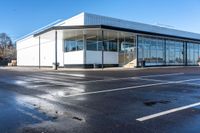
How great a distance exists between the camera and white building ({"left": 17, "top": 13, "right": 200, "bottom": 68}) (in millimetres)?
32281

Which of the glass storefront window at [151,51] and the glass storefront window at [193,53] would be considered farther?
the glass storefront window at [193,53]

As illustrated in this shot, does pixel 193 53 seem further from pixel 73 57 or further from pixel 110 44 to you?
pixel 73 57

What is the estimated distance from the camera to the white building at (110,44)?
32281mm

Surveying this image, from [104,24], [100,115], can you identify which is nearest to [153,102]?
[100,115]

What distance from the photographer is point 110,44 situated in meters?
36.8

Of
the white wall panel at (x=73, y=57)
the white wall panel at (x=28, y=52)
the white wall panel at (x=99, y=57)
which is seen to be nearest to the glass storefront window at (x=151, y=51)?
the white wall panel at (x=99, y=57)

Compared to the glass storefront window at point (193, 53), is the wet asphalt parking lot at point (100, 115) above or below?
below

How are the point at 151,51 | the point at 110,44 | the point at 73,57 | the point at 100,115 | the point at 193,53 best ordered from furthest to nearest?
the point at 193,53, the point at 151,51, the point at 110,44, the point at 73,57, the point at 100,115

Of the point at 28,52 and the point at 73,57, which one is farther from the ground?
the point at 28,52

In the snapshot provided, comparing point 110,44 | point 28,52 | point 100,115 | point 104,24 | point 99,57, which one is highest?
point 104,24

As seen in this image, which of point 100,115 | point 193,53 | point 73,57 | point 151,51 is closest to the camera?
point 100,115

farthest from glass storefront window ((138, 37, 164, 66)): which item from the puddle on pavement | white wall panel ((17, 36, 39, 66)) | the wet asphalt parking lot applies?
the wet asphalt parking lot

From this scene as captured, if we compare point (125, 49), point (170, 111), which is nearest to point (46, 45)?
point (125, 49)

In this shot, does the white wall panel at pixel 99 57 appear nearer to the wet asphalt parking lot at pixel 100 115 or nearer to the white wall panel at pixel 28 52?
the white wall panel at pixel 28 52
